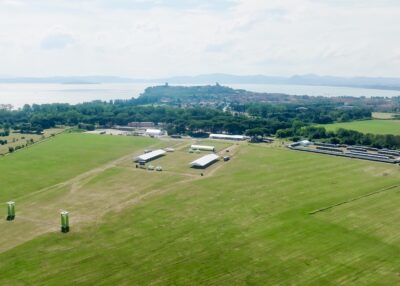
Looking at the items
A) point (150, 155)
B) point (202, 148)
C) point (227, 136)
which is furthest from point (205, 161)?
point (227, 136)

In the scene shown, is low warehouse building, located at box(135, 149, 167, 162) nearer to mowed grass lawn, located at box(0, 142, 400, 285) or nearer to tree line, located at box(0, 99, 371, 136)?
mowed grass lawn, located at box(0, 142, 400, 285)

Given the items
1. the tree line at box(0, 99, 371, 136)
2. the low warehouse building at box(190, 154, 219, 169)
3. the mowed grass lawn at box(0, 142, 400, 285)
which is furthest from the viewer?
the tree line at box(0, 99, 371, 136)

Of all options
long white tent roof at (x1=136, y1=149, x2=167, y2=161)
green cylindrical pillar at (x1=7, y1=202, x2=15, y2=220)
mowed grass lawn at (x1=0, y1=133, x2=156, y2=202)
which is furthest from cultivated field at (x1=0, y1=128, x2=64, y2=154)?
green cylindrical pillar at (x1=7, y1=202, x2=15, y2=220)

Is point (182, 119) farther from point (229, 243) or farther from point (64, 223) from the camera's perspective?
point (229, 243)

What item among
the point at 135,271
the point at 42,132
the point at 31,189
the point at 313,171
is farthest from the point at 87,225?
the point at 42,132

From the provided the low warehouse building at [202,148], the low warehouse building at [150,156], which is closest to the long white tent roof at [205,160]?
the low warehouse building at [202,148]

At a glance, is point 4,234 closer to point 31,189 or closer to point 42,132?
point 31,189

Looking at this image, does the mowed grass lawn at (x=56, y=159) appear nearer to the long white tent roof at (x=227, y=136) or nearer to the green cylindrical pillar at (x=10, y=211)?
the green cylindrical pillar at (x=10, y=211)
